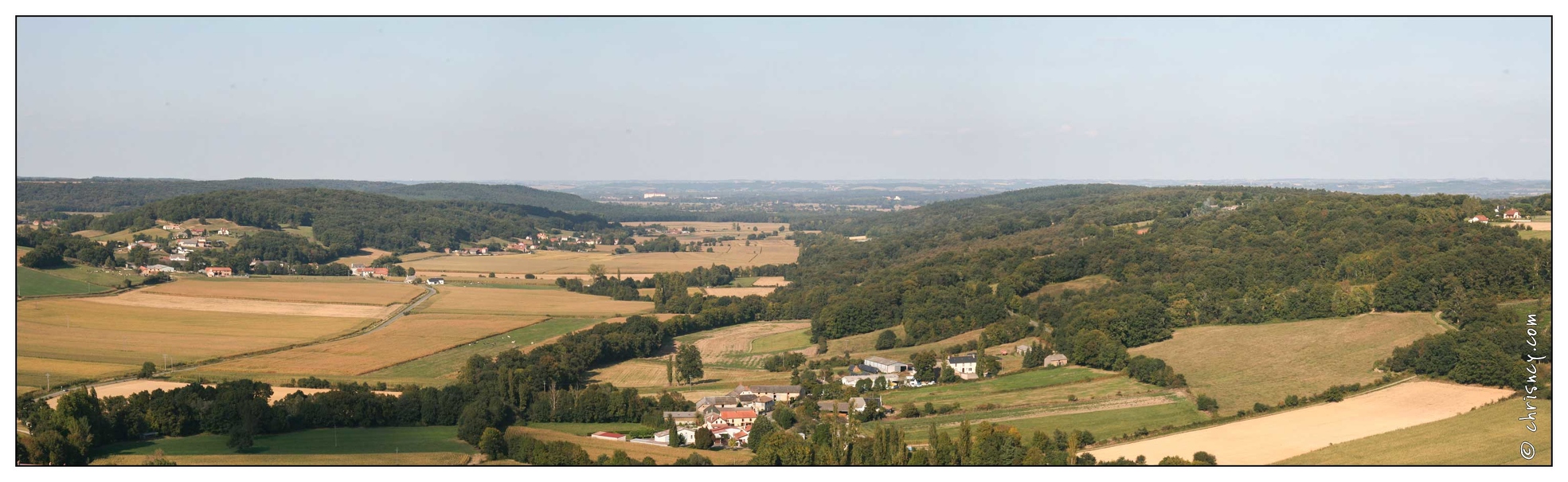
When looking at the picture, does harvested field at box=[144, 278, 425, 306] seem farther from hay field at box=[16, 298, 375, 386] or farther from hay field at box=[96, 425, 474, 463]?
hay field at box=[96, 425, 474, 463]

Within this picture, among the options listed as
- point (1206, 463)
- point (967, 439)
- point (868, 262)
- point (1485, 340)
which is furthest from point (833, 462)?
point (868, 262)

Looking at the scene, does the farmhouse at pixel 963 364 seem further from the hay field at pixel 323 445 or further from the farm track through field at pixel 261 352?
the farm track through field at pixel 261 352

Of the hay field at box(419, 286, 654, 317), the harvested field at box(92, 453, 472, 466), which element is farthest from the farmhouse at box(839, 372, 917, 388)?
the hay field at box(419, 286, 654, 317)

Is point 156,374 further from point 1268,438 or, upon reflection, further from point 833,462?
point 1268,438

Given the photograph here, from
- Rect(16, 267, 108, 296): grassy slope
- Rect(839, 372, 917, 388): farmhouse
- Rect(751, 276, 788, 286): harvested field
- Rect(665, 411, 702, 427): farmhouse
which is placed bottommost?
Rect(665, 411, 702, 427): farmhouse

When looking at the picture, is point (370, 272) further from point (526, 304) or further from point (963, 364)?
point (963, 364)

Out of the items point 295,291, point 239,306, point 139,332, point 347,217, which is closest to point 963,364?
point 139,332

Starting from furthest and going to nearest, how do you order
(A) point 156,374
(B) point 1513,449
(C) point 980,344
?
(C) point 980,344
(A) point 156,374
(B) point 1513,449
